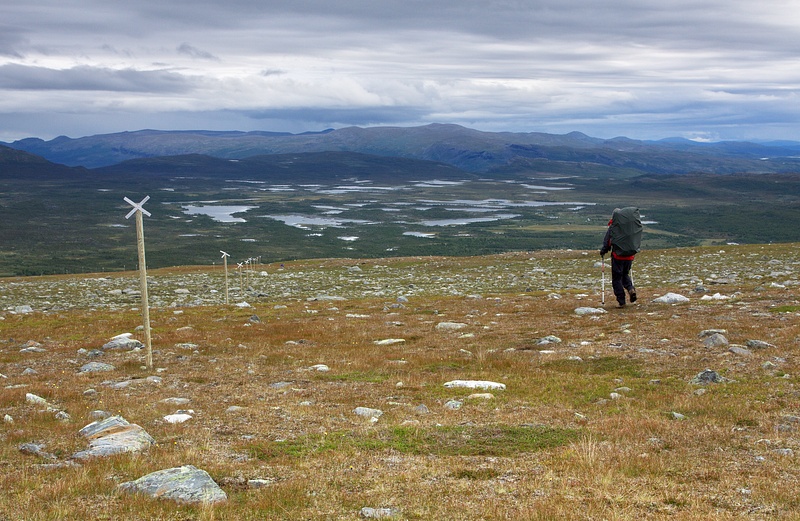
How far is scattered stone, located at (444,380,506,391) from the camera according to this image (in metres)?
14.3

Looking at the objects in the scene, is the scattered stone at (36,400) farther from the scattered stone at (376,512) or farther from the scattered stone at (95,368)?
the scattered stone at (376,512)

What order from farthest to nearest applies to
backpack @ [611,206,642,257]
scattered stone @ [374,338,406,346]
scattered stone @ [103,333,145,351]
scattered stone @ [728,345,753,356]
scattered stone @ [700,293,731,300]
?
scattered stone @ [700,293,731,300] < backpack @ [611,206,642,257] < scattered stone @ [103,333,145,351] < scattered stone @ [374,338,406,346] < scattered stone @ [728,345,753,356]

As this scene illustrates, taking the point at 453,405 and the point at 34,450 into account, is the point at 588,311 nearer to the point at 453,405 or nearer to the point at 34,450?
the point at 453,405

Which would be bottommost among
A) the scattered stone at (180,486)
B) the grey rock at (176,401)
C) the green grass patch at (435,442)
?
the grey rock at (176,401)

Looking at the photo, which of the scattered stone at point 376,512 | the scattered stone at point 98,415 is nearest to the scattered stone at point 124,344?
the scattered stone at point 98,415

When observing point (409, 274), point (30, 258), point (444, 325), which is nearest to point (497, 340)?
point (444, 325)

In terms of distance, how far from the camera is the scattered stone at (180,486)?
8.07m

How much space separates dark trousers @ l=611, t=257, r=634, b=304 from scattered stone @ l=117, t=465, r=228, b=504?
18193 millimetres

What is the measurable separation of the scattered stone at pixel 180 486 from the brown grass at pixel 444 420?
22 centimetres

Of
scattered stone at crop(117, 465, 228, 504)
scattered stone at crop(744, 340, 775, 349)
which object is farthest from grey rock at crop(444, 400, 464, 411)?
scattered stone at crop(744, 340, 775, 349)

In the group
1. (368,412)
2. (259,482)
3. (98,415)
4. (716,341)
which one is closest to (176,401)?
(98,415)

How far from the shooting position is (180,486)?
326 inches

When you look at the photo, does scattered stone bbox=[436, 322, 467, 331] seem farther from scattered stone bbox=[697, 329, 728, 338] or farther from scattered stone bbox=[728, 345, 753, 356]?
scattered stone bbox=[728, 345, 753, 356]

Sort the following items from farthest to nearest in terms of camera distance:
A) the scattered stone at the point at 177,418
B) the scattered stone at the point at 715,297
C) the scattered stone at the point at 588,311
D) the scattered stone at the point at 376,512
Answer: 1. the scattered stone at the point at 715,297
2. the scattered stone at the point at 588,311
3. the scattered stone at the point at 177,418
4. the scattered stone at the point at 376,512
